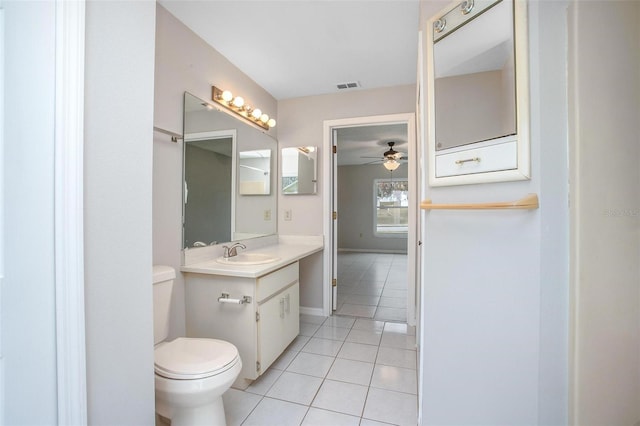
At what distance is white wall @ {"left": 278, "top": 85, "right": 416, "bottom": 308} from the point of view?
9.40 feet

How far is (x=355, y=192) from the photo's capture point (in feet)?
26.0

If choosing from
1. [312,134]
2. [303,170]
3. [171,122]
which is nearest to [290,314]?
A: [303,170]

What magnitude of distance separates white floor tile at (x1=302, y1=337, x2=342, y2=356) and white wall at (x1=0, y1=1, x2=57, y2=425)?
1.73 metres

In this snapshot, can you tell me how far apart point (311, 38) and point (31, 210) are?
1.95m

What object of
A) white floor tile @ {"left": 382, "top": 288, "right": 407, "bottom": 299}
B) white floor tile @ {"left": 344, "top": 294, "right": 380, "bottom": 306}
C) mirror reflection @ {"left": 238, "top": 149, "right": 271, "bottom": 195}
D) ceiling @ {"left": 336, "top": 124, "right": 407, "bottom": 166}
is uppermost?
ceiling @ {"left": 336, "top": 124, "right": 407, "bottom": 166}

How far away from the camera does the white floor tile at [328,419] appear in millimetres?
1446

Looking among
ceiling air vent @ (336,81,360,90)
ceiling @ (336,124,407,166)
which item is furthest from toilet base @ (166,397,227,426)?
ceiling @ (336,124,407,166)

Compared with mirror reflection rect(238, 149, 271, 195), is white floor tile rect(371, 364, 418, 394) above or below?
below

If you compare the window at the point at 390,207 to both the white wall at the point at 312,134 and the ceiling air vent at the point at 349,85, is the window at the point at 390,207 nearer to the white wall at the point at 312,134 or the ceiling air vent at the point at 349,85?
the white wall at the point at 312,134

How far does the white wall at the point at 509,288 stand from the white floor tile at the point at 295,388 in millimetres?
800

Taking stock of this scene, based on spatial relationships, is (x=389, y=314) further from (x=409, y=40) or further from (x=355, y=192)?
(x=355, y=192)

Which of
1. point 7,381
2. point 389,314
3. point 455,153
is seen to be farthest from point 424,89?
point 389,314

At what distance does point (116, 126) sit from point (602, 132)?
4.60ft

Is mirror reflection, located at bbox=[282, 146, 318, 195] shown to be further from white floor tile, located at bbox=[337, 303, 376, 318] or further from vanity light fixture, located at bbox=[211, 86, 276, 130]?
white floor tile, located at bbox=[337, 303, 376, 318]
